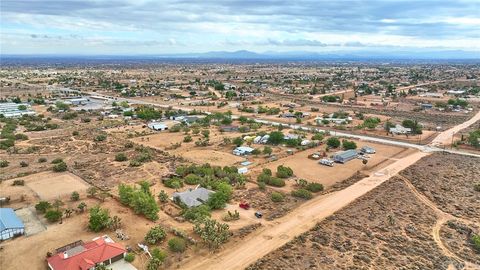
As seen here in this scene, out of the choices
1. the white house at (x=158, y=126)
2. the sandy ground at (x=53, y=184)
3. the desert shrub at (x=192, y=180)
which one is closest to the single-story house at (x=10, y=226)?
the sandy ground at (x=53, y=184)

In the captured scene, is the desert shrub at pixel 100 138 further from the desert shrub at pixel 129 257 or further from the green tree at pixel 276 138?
the desert shrub at pixel 129 257

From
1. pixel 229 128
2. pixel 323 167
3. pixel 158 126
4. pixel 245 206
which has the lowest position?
pixel 323 167

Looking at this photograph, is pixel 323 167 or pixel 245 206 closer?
pixel 245 206

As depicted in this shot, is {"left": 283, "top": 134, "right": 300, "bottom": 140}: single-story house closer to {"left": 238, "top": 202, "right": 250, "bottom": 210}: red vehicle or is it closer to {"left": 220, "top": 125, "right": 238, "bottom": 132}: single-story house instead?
{"left": 220, "top": 125, "right": 238, "bottom": 132}: single-story house

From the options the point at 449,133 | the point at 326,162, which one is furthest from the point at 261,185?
the point at 449,133

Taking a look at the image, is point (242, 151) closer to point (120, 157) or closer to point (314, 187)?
point (314, 187)
